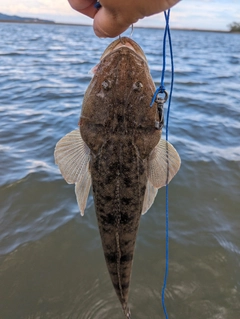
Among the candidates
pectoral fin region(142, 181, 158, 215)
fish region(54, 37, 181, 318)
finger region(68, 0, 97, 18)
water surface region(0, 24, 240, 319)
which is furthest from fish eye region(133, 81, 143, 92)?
water surface region(0, 24, 240, 319)

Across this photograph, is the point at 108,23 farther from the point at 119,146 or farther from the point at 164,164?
the point at 164,164

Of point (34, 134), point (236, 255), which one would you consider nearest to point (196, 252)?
point (236, 255)

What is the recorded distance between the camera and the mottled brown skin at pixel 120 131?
227 centimetres

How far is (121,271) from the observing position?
268 cm

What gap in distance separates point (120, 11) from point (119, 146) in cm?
109

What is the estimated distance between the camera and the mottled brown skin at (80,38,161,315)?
7.46 feet

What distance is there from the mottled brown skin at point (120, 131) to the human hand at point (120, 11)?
0.61 m

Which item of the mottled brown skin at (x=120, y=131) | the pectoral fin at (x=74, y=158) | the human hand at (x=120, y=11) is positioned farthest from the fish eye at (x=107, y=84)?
the human hand at (x=120, y=11)

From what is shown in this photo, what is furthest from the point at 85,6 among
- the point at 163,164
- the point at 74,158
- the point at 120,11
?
the point at 163,164

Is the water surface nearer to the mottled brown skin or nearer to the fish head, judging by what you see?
the mottled brown skin

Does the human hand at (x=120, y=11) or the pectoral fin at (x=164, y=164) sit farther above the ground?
the human hand at (x=120, y=11)

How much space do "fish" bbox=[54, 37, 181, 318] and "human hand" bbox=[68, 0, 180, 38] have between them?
61 centimetres

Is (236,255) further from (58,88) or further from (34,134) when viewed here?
(58,88)

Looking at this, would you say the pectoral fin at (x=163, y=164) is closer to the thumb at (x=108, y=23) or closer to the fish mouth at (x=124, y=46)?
the fish mouth at (x=124, y=46)
